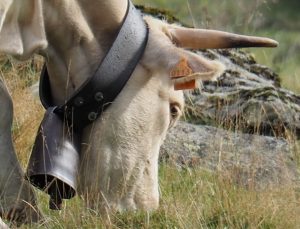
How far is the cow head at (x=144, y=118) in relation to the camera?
578 cm

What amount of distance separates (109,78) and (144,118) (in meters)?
0.35

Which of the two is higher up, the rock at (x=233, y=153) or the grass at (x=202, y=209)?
the grass at (x=202, y=209)

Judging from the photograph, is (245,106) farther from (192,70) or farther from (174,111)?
(192,70)

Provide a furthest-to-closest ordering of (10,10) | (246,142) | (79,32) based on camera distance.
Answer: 1. (246,142)
2. (79,32)
3. (10,10)

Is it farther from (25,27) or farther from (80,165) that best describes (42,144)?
(25,27)

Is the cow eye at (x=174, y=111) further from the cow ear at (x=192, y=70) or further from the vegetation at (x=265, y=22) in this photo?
the vegetation at (x=265, y=22)

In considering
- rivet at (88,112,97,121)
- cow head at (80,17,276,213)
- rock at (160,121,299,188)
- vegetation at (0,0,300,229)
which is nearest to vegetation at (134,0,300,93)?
rock at (160,121,299,188)

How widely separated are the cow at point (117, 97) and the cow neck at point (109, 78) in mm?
51

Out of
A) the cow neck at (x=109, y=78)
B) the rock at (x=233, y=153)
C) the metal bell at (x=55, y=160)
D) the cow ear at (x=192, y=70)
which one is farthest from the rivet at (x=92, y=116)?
the rock at (x=233, y=153)

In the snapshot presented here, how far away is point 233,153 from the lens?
314 inches

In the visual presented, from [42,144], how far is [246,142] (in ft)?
9.68

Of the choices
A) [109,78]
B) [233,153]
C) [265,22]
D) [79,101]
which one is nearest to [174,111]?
[109,78]

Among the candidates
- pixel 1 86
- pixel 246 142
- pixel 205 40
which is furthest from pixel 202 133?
pixel 1 86

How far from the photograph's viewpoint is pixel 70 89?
5840mm
